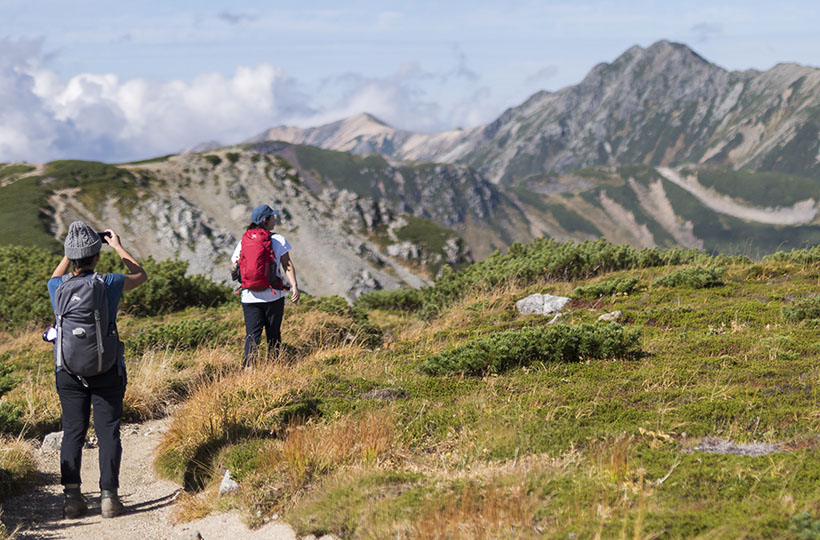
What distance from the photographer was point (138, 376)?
10.3 metres

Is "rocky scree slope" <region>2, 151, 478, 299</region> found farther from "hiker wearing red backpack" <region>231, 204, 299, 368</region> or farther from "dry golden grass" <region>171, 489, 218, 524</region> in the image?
"dry golden grass" <region>171, 489, 218, 524</region>

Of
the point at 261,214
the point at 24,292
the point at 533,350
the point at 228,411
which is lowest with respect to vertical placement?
the point at 24,292

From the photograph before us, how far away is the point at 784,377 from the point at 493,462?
4026mm

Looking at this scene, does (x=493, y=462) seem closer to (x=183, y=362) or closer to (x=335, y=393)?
(x=335, y=393)

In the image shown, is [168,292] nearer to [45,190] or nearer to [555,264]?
[555,264]

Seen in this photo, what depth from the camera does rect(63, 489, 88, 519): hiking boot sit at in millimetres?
6410

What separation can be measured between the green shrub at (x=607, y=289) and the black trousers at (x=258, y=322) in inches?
284

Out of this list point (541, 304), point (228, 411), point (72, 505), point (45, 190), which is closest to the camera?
point (72, 505)

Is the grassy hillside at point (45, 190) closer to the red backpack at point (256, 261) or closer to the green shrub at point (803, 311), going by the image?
the red backpack at point (256, 261)

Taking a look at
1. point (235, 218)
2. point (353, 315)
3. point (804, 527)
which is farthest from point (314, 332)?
point (235, 218)

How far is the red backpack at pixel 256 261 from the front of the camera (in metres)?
9.47

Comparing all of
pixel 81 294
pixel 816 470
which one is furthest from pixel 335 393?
pixel 816 470

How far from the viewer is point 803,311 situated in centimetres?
1034

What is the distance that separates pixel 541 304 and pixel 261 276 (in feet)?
22.6
